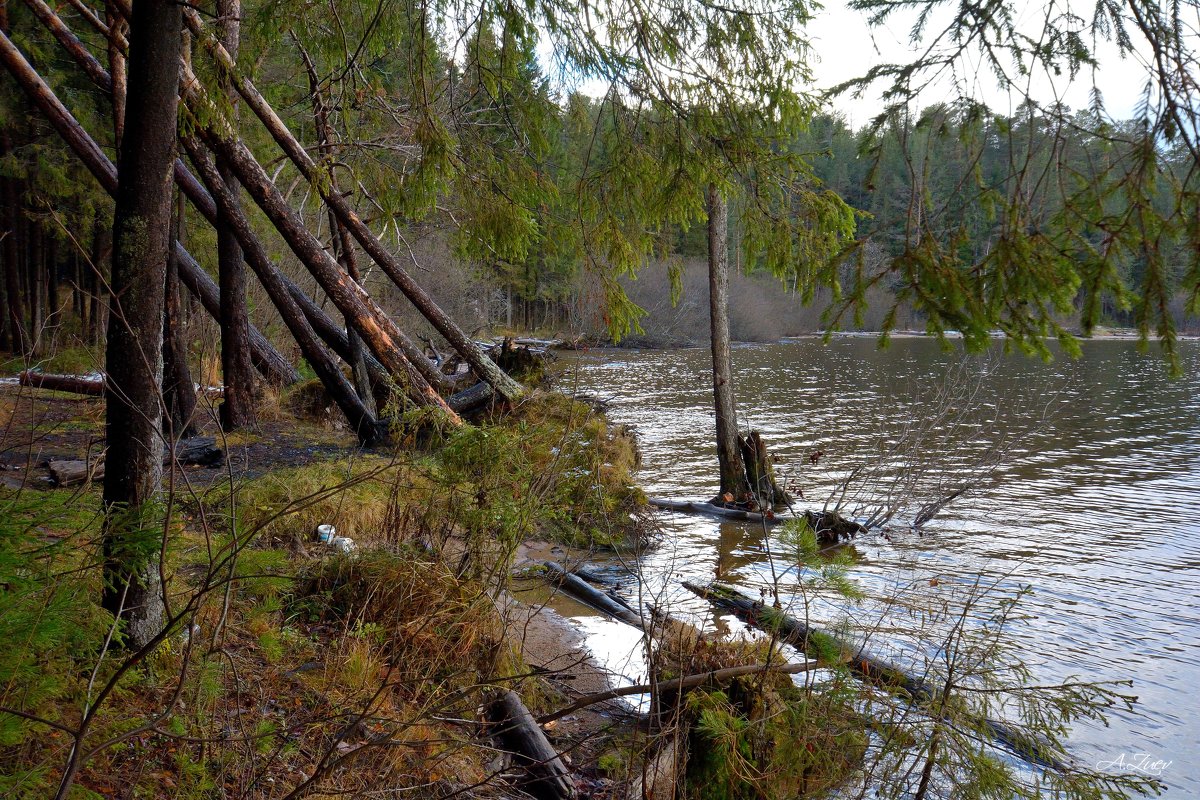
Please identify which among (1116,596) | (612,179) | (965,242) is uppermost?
(612,179)

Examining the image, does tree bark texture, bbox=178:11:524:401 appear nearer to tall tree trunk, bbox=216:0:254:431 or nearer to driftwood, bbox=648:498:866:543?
tall tree trunk, bbox=216:0:254:431

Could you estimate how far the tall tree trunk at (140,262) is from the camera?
3.22 metres

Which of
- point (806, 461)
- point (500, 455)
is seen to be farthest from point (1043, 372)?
point (500, 455)

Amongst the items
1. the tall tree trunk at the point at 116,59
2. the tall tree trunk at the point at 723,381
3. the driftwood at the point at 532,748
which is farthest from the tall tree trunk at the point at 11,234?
the driftwood at the point at 532,748

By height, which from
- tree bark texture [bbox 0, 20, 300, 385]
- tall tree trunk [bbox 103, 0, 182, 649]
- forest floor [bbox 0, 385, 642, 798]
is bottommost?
forest floor [bbox 0, 385, 642, 798]

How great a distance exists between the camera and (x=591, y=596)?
6.95 metres

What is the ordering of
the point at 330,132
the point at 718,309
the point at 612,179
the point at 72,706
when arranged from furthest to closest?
1. the point at 718,309
2. the point at 330,132
3. the point at 612,179
4. the point at 72,706

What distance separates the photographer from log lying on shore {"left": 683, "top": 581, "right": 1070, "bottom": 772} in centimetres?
347

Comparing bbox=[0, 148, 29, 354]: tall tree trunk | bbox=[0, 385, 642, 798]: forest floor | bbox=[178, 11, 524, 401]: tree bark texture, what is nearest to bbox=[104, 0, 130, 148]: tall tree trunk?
bbox=[178, 11, 524, 401]: tree bark texture

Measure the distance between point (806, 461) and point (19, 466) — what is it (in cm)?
1137

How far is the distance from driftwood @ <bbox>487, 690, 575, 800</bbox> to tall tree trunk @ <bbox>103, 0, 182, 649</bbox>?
174 centimetres

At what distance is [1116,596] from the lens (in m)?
7.94

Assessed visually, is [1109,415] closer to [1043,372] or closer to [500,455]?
[1043,372]

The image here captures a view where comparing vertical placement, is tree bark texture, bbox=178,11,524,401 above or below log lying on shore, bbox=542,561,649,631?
above
